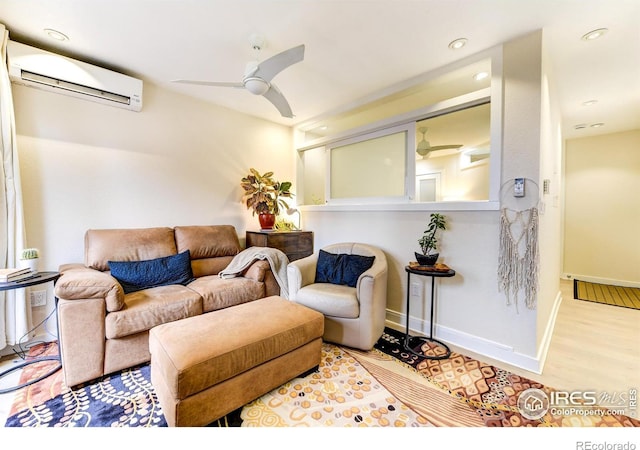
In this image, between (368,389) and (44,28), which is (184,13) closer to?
(44,28)

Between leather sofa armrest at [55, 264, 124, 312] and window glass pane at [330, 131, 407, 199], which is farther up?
window glass pane at [330, 131, 407, 199]

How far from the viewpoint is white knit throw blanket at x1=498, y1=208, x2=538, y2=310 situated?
1.98 metres

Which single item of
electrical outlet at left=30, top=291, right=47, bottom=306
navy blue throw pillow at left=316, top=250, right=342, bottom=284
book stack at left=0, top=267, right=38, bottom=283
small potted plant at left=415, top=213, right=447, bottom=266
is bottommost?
electrical outlet at left=30, top=291, right=47, bottom=306

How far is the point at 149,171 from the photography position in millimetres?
2881

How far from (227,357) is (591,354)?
2.91 meters

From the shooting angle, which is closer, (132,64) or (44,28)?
(44,28)

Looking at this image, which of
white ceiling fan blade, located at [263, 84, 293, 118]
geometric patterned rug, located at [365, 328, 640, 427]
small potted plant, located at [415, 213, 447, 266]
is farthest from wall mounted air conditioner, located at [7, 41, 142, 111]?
geometric patterned rug, located at [365, 328, 640, 427]

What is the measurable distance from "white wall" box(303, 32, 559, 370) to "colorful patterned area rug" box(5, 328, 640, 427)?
30 cm

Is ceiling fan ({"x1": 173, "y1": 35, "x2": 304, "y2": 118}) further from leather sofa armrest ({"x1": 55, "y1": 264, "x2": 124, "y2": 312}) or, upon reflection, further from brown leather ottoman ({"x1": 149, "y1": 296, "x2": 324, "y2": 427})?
brown leather ottoman ({"x1": 149, "y1": 296, "x2": 324, "y2": 427})

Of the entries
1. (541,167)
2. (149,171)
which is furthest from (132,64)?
(541,167)

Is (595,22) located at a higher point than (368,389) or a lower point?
higher

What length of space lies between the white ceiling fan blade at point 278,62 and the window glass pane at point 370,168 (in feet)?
5.01
